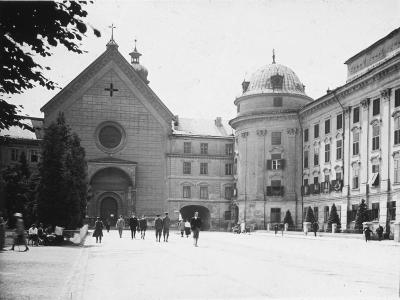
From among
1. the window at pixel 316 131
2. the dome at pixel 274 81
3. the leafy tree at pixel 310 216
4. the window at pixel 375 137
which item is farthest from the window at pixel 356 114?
the dome at pixel 274 81

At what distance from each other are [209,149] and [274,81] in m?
12.8

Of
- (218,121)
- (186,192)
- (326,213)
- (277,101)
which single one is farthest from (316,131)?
(218,121)

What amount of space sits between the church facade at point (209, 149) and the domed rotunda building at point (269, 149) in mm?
109

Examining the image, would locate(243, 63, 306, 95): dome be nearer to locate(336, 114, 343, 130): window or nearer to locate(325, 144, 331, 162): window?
locate(325, 144, 331, 162): window

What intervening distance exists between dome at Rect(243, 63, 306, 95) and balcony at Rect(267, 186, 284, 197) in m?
10.6

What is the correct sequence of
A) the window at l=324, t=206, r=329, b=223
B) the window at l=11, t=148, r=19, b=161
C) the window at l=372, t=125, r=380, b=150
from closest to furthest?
the window at l=372, t=125, r=380, b=150
the window at l=324, t=206, r=329, b=223
the window at l=11, t=148, r=19, b=161

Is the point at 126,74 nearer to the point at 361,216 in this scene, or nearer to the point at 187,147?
the point at 187,147

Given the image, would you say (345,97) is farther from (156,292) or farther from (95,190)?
(156,292)

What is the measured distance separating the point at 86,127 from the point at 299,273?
177 feet

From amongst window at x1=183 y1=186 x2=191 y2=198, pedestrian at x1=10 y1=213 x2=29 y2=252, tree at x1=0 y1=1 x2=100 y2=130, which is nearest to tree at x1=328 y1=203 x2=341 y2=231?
window at x1=183 y1=186 x2=191 y2=198

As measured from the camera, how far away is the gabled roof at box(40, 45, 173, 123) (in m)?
66.4

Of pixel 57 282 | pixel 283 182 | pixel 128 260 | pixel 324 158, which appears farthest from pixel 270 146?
pixel 57 282

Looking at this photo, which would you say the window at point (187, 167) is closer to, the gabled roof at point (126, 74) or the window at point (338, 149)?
the gabled roof at point (126, 74)

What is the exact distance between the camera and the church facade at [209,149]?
5892 cm
